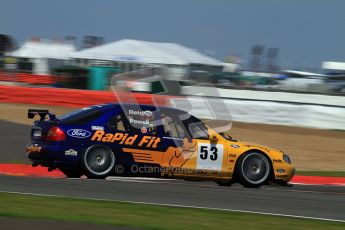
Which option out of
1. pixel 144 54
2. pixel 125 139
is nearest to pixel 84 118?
pixel 125 139

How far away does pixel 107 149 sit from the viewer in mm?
9125

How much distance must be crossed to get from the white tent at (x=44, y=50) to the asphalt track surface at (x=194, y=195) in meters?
31.7

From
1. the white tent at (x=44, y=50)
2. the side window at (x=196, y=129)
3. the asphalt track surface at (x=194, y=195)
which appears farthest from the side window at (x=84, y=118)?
the white tent at (x=44, y=50)

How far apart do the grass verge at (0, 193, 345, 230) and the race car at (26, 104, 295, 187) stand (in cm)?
218

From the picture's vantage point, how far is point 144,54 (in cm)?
3775

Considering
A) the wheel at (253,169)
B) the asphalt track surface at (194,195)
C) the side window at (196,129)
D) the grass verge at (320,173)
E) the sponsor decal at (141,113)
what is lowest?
the grass verge at (320,173)

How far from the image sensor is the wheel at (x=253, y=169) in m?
9.52

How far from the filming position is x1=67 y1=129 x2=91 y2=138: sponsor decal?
9.11 meters

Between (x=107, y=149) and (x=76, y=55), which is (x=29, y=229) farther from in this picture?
(x=76, y=55)

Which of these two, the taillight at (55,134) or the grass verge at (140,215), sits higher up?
the taillight at (55,134)

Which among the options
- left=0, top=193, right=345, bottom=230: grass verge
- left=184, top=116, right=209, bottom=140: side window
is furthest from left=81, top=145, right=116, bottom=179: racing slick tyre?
left=0, top=193, right=345, bottom=230: grass verge

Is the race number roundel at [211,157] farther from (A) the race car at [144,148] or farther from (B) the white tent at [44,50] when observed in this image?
(B) the white tent at [44,50]

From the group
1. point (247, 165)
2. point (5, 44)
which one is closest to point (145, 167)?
point (247, 165)

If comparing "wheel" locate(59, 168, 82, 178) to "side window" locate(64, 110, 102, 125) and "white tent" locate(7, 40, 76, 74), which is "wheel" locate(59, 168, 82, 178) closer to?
"side window" locate(64, 110, 102, 125)
